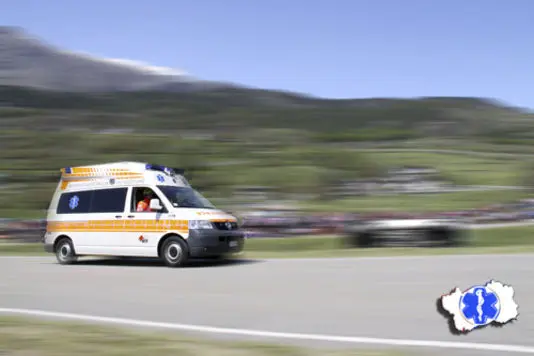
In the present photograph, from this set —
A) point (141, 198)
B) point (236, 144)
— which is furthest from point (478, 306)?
point (236, 144)

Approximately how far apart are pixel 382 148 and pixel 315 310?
125520 millimetres

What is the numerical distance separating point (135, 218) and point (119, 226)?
490mm

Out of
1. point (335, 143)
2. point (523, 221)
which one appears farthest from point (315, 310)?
point (335, 143)

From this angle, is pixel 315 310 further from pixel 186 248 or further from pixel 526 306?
pixel 186 248

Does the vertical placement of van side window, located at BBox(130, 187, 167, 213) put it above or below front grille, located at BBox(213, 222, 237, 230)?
above

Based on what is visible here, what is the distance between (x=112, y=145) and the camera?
392 ft

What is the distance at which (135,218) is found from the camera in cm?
1527

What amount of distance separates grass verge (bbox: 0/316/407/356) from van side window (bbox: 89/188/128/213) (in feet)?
28.3

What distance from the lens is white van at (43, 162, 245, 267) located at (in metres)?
14.7

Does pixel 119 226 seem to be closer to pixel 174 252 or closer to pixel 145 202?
pixel 145 202

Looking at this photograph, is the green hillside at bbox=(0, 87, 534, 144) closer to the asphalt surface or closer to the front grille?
the front grille

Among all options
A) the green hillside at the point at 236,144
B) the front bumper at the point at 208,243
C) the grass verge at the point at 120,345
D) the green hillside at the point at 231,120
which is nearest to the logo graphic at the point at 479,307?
the grass verge at the point at 120,345

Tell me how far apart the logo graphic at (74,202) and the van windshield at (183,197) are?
7.89ft

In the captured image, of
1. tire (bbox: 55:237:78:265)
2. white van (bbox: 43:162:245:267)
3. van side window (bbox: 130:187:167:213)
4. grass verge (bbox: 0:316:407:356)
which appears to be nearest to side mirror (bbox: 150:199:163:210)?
white van (bbox: 43:162:245:267)
